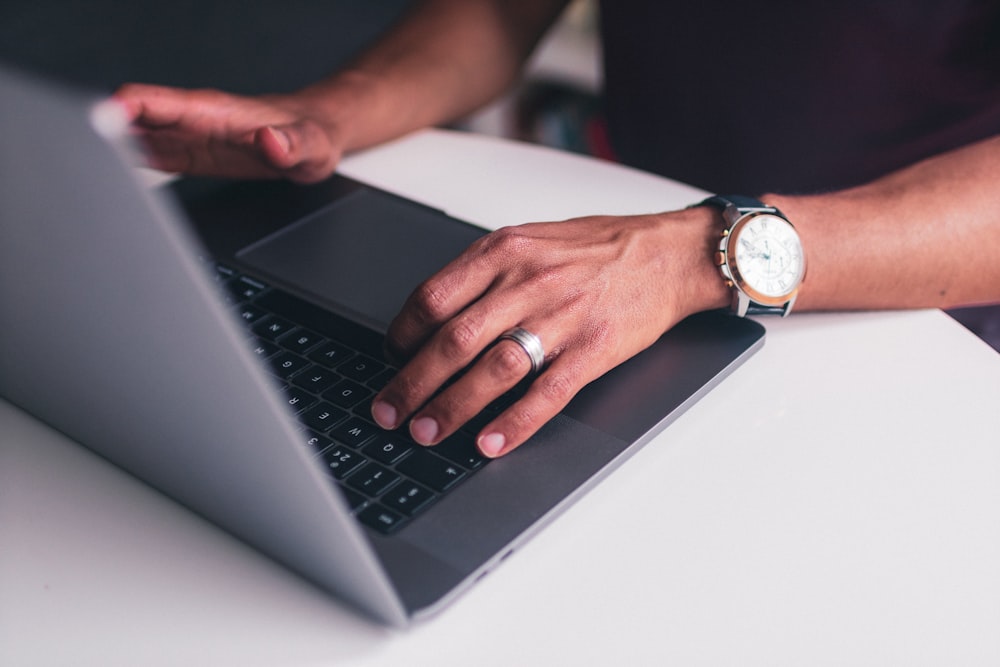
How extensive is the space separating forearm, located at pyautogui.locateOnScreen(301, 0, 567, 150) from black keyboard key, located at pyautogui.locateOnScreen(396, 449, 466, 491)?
1.67 feet

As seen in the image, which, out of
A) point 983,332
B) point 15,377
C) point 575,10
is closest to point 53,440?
point 15,377

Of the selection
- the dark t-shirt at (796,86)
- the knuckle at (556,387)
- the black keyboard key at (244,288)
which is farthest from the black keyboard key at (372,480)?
the dark t-shirt at (796,86)

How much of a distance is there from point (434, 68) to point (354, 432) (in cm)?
67

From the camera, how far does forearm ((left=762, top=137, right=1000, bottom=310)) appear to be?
75cm

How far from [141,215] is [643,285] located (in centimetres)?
42

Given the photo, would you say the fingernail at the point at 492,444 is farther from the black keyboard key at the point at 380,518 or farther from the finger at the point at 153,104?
the finger at the point at 153,104

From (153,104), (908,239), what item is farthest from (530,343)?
(153,104)

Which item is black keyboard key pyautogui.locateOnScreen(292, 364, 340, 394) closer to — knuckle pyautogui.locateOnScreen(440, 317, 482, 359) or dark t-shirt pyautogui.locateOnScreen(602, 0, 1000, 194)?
knuckle pyautogui.locateOnScreen(440, 317, 482, 359)

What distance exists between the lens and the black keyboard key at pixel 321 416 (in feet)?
1.93

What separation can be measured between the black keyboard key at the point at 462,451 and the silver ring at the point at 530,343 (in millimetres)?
72

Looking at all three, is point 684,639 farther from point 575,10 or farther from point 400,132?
point 575,10

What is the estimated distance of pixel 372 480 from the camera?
54 centimetres

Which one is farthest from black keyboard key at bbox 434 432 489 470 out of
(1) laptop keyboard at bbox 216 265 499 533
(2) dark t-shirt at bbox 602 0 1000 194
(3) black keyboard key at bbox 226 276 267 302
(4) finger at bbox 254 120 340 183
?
(2) dark t-shirt at bbox 602 0 1000 194

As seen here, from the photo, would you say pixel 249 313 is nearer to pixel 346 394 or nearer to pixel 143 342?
pixel 346 394
